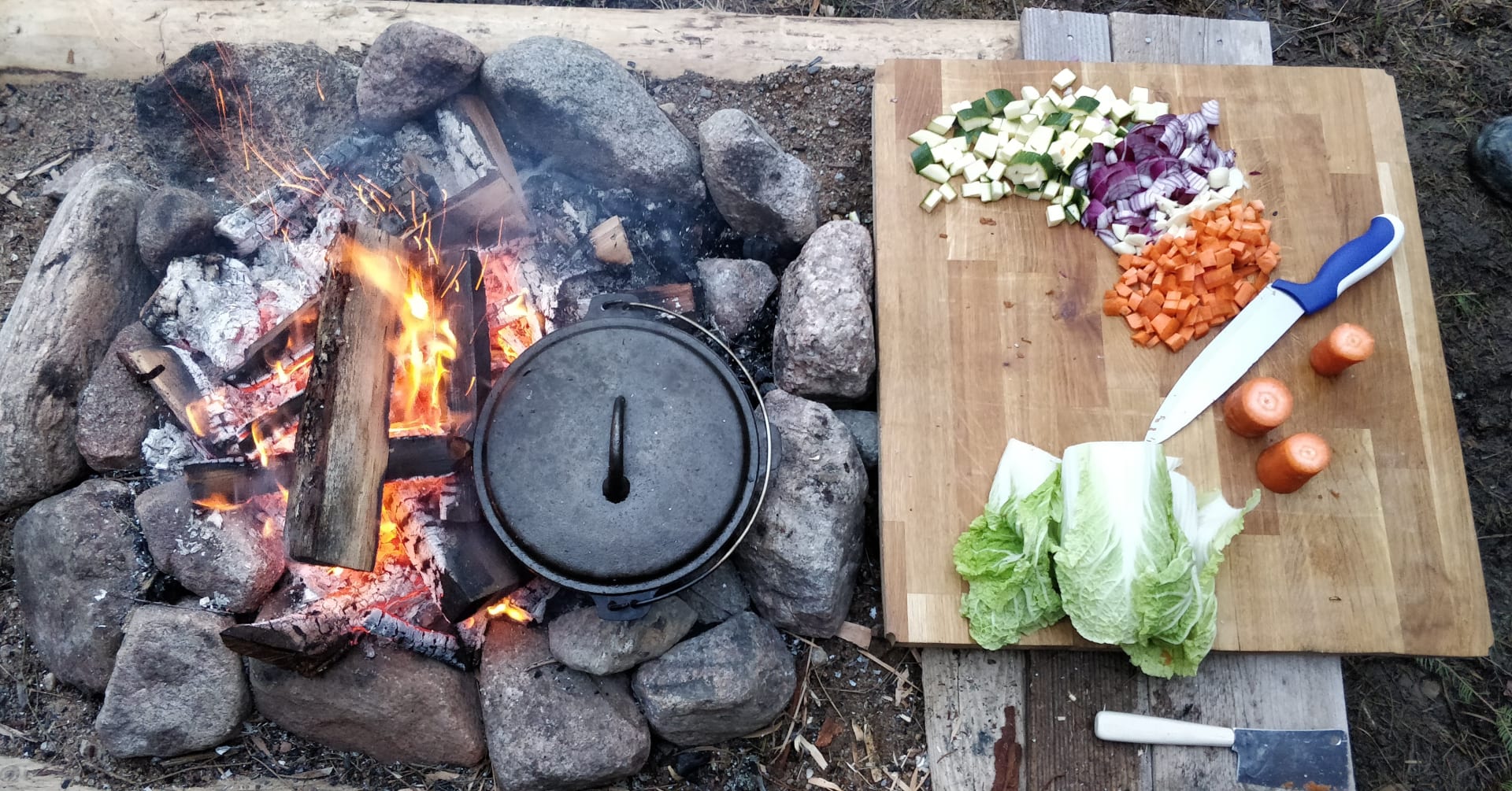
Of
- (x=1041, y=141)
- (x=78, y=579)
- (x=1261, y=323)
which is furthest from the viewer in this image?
(x=1041, y=141)

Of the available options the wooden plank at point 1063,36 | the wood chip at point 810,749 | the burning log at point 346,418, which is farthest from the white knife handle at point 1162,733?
the wooden plank at point 1063,36

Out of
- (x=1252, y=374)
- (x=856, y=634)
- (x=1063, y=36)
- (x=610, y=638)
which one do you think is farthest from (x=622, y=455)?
(x=1063, y=36)

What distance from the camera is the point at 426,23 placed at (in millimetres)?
3932

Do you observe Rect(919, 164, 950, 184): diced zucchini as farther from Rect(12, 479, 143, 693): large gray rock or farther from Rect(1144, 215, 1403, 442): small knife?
Rect(12, 479, 143, 693): large gray rock

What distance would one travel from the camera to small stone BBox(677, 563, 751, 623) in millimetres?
3273

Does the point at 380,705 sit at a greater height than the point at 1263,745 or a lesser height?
greater

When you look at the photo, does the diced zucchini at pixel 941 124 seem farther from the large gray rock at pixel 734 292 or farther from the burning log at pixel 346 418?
the burning log at pixel 346 418

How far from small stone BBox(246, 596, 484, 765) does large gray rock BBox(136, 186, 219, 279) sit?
53.4 inches

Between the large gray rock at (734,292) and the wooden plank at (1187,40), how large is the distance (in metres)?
1.81

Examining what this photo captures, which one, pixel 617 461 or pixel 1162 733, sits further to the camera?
pixel 1162 733

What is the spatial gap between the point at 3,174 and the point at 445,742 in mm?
2988

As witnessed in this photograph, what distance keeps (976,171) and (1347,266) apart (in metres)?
1.36

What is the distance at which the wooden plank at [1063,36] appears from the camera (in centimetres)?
389

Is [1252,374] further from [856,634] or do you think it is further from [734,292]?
[734,292]
